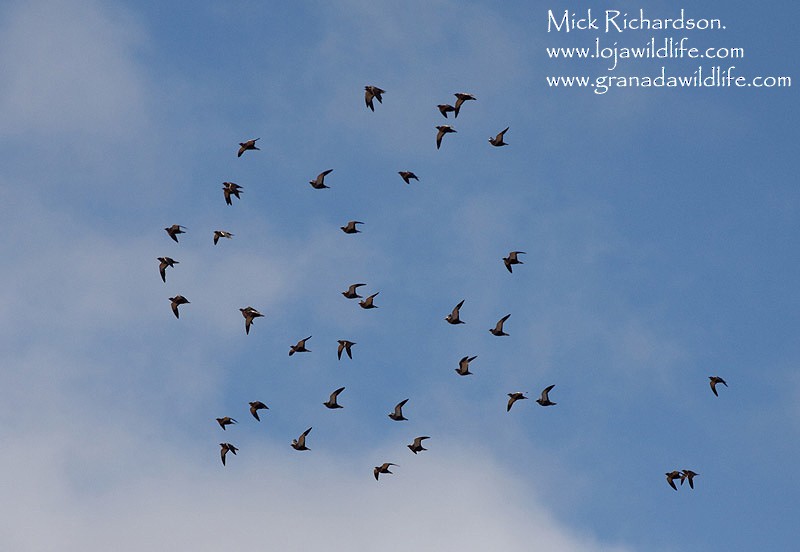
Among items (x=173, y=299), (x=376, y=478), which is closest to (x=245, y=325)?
(x=173, y=299)

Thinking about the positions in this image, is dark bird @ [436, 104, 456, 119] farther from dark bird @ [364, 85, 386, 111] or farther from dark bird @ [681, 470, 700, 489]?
dark bird @ [681, 470, 700, 489]

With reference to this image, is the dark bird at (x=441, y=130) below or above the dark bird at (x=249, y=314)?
above

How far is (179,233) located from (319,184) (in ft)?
33.0

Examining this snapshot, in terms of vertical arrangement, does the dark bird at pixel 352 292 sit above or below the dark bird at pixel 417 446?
above

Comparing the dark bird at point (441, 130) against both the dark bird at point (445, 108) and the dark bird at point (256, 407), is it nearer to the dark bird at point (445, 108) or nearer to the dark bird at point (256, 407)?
the dark bird at point (445, 108)

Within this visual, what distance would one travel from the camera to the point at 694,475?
107625 millimetres

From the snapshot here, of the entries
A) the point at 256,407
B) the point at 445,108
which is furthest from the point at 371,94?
the point at 256,407

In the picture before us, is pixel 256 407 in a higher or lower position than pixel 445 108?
Answer: lower

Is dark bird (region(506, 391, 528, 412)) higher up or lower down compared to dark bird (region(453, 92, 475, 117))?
lower down

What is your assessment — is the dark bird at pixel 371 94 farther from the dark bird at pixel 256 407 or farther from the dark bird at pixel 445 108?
the dark bird at pixel 256 407

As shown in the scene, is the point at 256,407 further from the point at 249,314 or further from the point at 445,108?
the point at 445,108

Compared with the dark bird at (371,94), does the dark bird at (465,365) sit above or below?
below

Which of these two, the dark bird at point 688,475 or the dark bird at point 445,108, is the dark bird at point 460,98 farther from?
the dark bird at point 688,475

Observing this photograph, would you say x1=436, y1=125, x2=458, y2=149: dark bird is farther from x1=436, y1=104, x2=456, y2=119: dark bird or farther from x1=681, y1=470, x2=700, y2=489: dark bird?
x1=681, y1=470, x2=700, y2=489: dark bird
